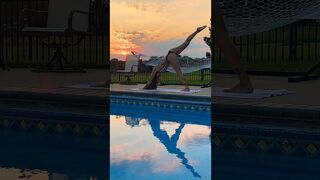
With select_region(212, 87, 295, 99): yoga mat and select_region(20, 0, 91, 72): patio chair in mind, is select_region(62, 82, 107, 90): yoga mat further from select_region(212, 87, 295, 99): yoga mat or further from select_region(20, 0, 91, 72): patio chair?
select_region(20, 0, 91, 72): patio chair

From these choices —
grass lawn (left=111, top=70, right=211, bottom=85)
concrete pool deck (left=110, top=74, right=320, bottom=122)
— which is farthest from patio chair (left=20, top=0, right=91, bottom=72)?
concrete pool deck (left=110, top=74, right=320, bottom=122)

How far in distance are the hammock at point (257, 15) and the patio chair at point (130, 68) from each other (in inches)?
61.8

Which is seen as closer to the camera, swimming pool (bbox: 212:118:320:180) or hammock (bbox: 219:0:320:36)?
swimming pool (bbox: 212:118:320:180)

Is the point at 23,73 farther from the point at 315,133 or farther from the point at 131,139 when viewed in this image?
the point at 315,133

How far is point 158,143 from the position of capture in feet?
12.7

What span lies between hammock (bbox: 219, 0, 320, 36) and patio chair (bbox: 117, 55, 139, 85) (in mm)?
1570

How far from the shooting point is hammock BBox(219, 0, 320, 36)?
6.14 meters

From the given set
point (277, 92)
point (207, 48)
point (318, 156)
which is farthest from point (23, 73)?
point (318, 156)

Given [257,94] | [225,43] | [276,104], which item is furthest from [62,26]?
[276,104]

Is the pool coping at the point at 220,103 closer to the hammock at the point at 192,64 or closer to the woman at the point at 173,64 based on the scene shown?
the woman at the point at 173,64

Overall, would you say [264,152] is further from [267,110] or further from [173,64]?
[173,64]

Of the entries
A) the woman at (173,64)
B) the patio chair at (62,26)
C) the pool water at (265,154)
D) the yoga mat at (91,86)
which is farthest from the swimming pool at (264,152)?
the patio chair at (62,26)

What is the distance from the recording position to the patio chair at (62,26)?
6.93 meters

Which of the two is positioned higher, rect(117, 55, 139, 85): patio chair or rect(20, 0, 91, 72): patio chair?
rect(20, 0, 91, 72): patio chair
